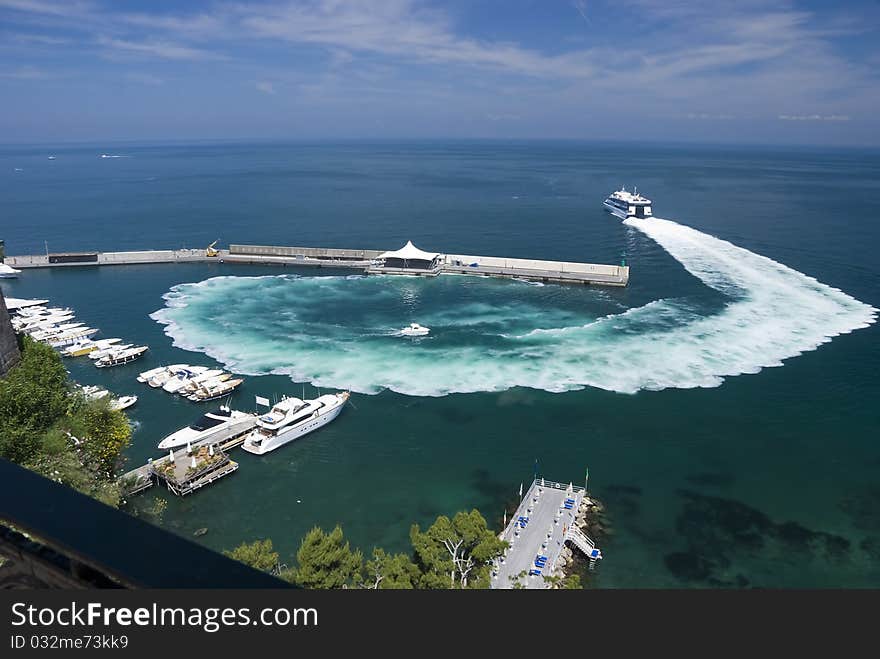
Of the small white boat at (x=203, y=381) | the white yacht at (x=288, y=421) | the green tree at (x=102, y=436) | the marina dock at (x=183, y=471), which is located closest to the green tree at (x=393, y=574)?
the marina dock at (x=183, y=471)

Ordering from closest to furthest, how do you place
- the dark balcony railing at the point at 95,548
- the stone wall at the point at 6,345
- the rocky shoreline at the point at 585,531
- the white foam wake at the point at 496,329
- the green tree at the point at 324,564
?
the dark balcony railing at the point at 95,548
the green tree at the point at 324,564
the rocky shoreline at the point at 585,531
the stone wall at the point at 6,345
the white foam wake at the point at 496,329

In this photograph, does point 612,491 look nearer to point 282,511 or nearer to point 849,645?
point 282,511

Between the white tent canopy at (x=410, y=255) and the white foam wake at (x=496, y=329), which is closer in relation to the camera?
the white foam wake at (x=496, y=329)

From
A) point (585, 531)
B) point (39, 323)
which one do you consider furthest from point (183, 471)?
point (39, 323)

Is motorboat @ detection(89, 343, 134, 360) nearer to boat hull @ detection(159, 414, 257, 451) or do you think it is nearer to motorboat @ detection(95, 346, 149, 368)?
motorboat @ detection(95, 346, 149, 368)

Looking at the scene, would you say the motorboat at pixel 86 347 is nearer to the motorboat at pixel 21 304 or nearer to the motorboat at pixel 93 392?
the motorboat at pixel 93 392

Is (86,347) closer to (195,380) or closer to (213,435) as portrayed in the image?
(195,380)
